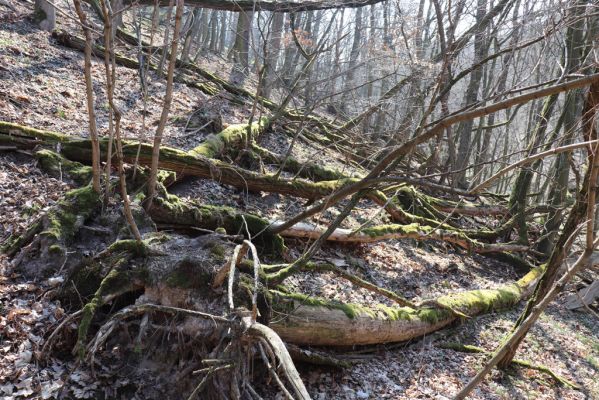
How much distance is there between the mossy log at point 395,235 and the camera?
7.01 metres

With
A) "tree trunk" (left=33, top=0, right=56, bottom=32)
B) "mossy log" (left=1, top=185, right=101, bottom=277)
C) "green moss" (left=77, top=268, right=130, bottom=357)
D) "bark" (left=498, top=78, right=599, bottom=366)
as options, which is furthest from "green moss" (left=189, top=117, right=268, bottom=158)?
"tree trunk" (left=33, top=0, right=56, bottom=32)

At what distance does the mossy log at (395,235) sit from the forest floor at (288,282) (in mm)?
282

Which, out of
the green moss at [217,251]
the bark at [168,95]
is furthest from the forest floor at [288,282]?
the bark at [168,95]

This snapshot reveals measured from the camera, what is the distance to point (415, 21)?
11656mm

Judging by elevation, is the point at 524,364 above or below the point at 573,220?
below

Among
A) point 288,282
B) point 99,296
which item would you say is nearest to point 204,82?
point 288,282

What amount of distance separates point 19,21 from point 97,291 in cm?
949

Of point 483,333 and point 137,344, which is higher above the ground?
point 137,344

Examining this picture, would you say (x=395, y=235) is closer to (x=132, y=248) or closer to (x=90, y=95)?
(x=132, y=248)

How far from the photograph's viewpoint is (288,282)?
239 inches

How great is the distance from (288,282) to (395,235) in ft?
8.66

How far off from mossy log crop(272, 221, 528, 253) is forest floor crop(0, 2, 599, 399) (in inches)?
11.1

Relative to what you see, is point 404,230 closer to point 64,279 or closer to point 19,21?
point 64,279

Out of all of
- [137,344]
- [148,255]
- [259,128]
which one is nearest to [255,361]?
[137,344]
